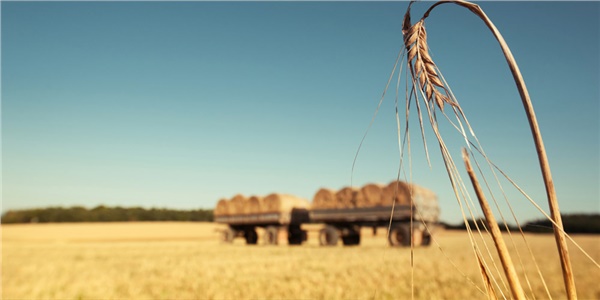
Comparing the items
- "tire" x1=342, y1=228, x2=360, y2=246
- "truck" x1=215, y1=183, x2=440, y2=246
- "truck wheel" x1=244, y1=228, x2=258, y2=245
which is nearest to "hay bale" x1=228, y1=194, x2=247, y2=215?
"truck" x1=215, y1=183, x2=440, y2=246

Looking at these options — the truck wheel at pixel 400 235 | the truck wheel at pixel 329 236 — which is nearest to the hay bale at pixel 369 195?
the truck wheel at pixel 400 235

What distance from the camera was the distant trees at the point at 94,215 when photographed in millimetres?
55312

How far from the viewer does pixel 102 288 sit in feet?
20.2

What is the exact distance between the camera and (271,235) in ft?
73.1

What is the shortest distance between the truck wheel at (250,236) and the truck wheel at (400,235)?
10834 millimetres

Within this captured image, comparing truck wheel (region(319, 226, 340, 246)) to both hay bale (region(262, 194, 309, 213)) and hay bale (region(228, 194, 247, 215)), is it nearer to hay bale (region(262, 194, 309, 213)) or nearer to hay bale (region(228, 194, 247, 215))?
hay bale (region(262, 194, 309, 213))

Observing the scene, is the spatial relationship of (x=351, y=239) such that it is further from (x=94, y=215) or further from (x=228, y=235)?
(x=94, y=215)

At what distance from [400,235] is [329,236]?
3511mm

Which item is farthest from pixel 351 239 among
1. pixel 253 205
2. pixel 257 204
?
pixel 253 205

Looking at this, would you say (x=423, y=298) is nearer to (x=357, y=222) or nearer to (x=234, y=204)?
(x=357, y=222)

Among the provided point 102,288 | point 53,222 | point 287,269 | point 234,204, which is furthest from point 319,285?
point 53,222

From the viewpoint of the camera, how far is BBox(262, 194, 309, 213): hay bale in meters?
21.9

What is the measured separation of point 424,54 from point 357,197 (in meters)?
17.3

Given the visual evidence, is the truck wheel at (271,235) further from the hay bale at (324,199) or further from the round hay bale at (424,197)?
the round hay bale at (424,197)
